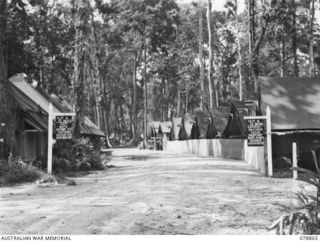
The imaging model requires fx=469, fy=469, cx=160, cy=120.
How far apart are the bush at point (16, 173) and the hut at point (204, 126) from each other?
20.8 metres

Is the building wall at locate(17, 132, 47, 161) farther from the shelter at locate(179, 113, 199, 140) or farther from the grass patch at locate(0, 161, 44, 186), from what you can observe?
the shelter at locate(179, 113, 199, 140)

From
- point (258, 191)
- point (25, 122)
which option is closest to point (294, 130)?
point (258, 191)

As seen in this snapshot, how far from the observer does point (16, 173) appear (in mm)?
15250

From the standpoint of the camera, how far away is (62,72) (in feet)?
161

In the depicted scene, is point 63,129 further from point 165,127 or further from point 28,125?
point 165,127

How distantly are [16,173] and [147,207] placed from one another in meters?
7.30

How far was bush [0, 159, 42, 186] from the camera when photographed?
1488cm

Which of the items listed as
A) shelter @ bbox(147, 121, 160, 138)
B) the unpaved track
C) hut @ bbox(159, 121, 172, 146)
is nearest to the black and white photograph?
the unpaved track

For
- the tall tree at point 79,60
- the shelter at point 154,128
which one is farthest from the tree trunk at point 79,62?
the shelter at point 154,128

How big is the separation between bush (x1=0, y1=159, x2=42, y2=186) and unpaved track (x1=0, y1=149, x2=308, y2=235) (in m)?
0.94

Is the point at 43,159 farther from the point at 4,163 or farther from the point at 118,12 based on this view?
the point at 118,12

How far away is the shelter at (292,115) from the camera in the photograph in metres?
18.2

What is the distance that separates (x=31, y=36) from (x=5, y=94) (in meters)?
30.0

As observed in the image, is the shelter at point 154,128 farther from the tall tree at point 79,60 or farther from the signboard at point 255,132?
the signboard at point 255,132
